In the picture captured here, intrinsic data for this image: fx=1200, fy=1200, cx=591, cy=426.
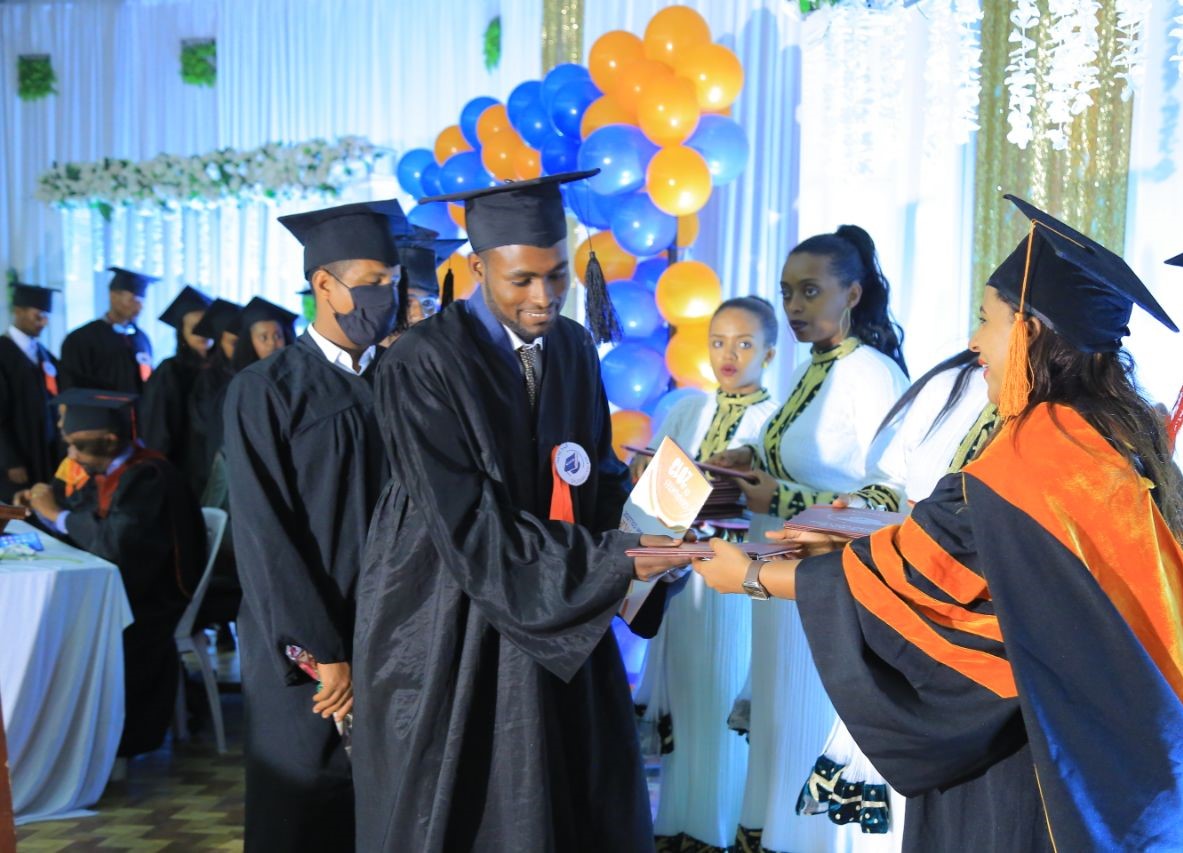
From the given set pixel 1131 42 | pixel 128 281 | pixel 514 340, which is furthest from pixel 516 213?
pixel 128 281

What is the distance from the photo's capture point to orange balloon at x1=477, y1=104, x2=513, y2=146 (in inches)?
264

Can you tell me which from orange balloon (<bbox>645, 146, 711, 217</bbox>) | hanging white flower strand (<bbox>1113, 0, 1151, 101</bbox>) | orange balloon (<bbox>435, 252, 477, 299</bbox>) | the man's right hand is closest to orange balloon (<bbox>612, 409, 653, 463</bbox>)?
orange balloon (<bbox>645, 146, 711, 217</bbox>)

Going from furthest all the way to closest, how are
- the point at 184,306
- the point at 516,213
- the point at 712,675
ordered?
the point at 184,306 → the point at 712,675 → the point at 516,213

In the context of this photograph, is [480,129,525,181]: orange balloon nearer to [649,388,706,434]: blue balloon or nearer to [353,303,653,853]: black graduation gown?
[649,388,706,434]: blue balloon

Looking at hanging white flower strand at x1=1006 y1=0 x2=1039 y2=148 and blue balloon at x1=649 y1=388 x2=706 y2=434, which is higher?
hanging white flower strand at x1=1006 y1=0 x2=1039 y2=148

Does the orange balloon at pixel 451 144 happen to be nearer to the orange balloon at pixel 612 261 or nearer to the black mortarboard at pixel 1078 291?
the orange balloon at pixel 612 261

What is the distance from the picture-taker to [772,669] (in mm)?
3570

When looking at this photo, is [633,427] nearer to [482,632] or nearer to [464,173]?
[464,173]

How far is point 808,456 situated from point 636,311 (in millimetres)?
2369

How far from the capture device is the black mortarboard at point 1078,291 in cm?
194

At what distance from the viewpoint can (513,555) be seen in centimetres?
A: 244

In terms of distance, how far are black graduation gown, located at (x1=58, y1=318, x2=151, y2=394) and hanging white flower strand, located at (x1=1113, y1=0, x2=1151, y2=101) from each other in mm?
6235

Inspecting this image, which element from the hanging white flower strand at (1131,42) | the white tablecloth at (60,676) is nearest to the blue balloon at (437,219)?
the white tablecloth at (60,676)

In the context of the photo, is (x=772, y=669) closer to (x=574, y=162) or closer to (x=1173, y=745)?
(x=1173, y=745)
